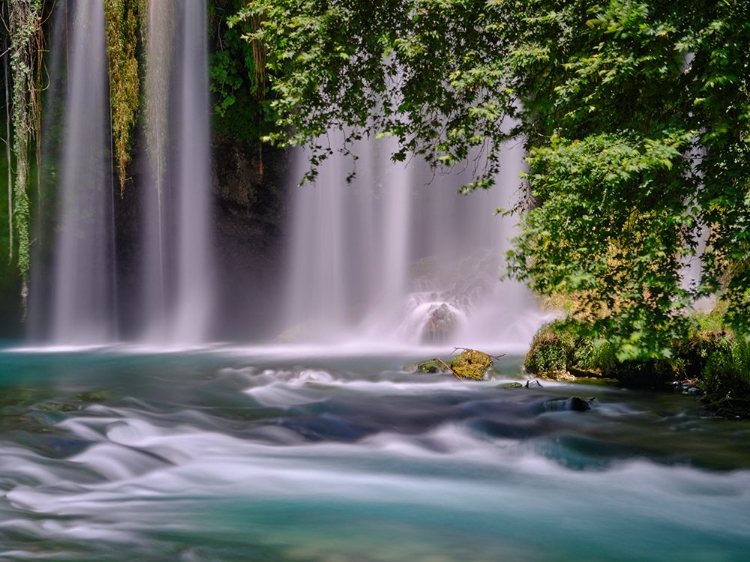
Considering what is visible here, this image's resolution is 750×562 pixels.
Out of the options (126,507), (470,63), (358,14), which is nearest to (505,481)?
(126,507)

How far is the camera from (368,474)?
6336mm

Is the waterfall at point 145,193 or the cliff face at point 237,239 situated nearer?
the waterfall at point 145,193

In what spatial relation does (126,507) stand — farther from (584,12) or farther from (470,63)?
(584,12)

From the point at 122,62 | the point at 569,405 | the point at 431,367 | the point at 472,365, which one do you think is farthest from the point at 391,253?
the point at 569,405

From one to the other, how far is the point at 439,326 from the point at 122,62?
7.53 metres

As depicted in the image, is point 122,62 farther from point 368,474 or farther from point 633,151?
point 633,151

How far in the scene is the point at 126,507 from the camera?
17.3 ft

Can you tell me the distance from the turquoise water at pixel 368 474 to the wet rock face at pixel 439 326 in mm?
5109

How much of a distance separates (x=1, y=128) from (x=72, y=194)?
2.00 m

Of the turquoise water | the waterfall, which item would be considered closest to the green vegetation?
the turquoise water

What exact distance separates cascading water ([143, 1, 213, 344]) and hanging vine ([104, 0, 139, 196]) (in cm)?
68

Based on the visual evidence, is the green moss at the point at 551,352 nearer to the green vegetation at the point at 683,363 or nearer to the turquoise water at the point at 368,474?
the green vegetation at the point at 683,363

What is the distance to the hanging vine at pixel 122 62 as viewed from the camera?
45.8 ft

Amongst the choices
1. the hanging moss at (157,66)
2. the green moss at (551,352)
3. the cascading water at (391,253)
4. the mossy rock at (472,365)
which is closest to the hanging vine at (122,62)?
the hanging moss at (157,66)
